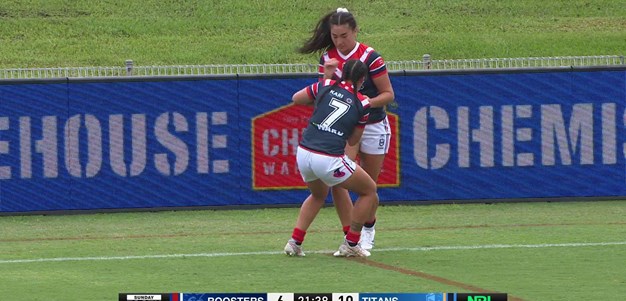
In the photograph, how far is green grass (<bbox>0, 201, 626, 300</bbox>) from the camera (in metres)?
9.27

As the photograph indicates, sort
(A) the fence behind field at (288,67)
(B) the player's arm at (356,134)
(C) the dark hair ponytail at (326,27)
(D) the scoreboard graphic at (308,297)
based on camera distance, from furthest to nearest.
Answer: (A) the fence behind field at (288,67) → (C) the dark hair ponytail at (326,27) → (B) the player's arm at (356,134) → (D) the scoreboard graphic at (308,297)

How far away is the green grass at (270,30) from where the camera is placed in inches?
1154

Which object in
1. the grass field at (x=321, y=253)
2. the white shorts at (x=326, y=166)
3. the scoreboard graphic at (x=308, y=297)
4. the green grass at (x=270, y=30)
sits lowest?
the scoreboard graphic at (x=308, y=297)

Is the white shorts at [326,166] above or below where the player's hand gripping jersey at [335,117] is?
below

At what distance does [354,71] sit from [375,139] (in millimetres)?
860

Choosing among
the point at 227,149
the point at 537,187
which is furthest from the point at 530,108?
the point at 227,149

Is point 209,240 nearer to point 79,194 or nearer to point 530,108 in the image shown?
point 79,194

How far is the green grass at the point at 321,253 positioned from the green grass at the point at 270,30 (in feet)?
44.0

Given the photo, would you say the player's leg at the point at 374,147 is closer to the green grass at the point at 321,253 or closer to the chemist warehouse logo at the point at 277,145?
the green grass at the point at 321,253

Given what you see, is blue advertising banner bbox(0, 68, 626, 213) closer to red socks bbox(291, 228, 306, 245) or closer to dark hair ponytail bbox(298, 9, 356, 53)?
dark hair ponytail bbox(298, 9, 356, 53)

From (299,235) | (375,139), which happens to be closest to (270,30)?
(375,139)

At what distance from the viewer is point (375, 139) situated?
35.7ft

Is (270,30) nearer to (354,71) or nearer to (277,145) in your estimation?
(277,145)

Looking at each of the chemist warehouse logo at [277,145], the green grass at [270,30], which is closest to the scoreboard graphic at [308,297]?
the chemist warehouse logo at [277,145]
